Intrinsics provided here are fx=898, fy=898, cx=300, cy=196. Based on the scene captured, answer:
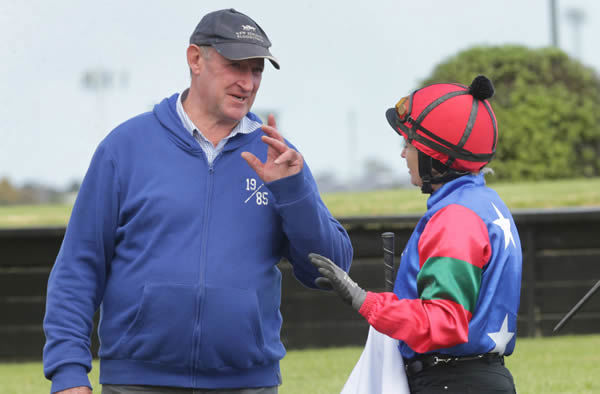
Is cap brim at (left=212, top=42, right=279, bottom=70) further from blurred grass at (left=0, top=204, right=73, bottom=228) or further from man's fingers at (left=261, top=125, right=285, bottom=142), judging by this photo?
blurred grass at (left=0, top=204, right=73, bottom=228)

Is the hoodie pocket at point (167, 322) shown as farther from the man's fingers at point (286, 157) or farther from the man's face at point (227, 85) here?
the man's face at point (227, 85)

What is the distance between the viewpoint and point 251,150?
2.84 meters

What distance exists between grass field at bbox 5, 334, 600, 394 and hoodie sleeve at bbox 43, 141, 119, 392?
12.5ft

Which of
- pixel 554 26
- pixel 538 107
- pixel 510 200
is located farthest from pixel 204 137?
pixel 554 26

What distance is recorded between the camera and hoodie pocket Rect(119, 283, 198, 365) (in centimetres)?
262

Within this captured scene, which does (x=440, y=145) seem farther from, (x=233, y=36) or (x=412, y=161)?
(x=233, y=36)

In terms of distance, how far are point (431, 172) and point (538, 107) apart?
12.4 meters

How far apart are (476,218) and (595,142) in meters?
13.5

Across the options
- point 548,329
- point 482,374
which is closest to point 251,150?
point 482,374

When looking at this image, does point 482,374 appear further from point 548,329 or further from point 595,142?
point 595,142

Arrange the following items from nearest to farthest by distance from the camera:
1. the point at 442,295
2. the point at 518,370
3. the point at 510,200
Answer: the point at 442,295 < the point at 518,370 < the point at 510,200

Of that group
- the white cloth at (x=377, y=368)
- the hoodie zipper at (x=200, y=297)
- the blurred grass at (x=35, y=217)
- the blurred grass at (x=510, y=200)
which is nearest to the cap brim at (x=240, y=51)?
the hoodie zipper at (x=200, y=297)

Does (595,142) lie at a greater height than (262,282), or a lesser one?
lesser

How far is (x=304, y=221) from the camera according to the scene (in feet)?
8.75
